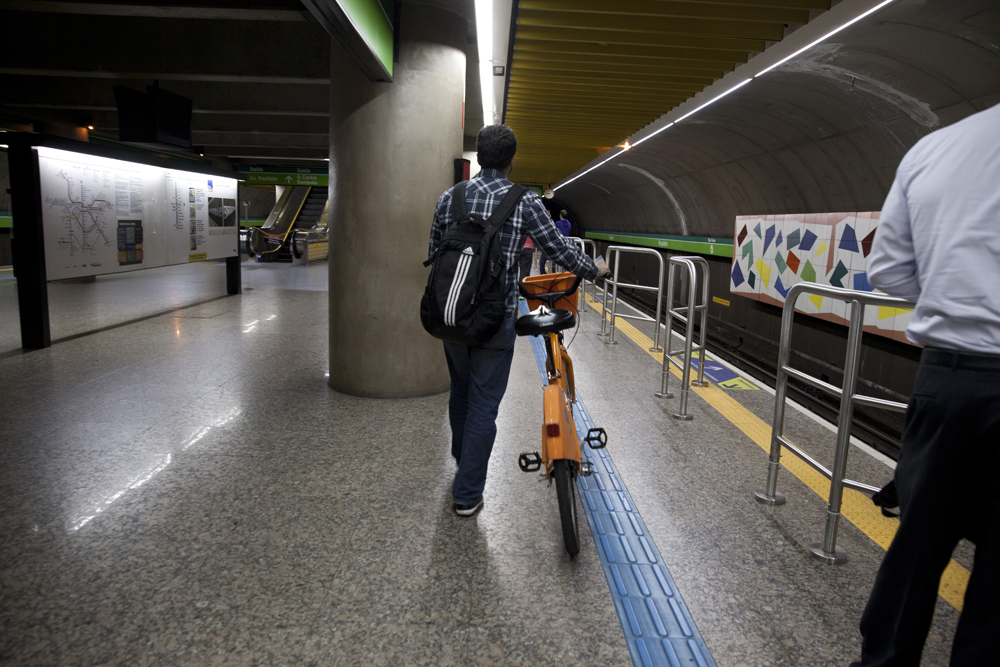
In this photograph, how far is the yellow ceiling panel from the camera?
499 cm

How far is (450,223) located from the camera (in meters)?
2.82

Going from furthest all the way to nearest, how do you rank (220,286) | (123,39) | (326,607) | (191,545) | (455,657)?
(220,286), (123,39), (191,545), (326,607), (455,657)

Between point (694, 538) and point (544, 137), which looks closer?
point (694, 538)

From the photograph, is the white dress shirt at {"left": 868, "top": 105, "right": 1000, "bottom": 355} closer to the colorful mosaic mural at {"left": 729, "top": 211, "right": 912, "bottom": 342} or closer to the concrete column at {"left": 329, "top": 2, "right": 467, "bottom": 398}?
the concrete column at {"left": 329, "top": 2, "right": 467, "bottom": 398}

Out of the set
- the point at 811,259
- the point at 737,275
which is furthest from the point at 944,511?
the point at 737,275

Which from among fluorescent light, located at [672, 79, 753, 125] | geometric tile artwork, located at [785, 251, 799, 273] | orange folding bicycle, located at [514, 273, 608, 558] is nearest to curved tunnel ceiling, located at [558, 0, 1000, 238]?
fluorescent light, located at [672, 79, 753, 125]

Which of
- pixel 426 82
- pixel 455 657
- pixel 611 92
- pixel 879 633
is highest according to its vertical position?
pixel 611 92

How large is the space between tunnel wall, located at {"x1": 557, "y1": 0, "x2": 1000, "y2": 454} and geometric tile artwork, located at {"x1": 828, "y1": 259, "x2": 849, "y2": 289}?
83 cm

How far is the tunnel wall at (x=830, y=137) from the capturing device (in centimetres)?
543

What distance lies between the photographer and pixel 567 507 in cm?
249

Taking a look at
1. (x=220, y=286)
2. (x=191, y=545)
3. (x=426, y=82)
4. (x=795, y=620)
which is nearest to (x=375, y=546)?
(x=191, y=545)

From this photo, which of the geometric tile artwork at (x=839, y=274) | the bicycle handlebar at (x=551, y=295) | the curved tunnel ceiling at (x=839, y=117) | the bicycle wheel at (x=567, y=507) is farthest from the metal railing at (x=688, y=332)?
the geometric tile artwork at (x=839, y=274)

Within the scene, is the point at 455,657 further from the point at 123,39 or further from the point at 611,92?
the point at 123,39

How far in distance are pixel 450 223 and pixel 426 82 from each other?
2140mm
